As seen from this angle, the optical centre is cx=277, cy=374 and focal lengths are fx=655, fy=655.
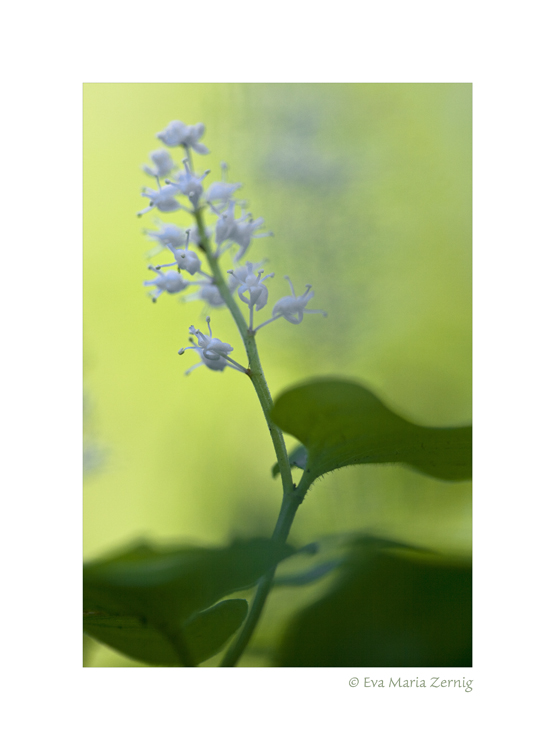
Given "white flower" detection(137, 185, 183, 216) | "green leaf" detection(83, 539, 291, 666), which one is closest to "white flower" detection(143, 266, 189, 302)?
"white flower" detection(137, 185, 183, 216)

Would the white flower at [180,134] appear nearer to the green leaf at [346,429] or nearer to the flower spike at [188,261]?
the flower spike at [188,261]

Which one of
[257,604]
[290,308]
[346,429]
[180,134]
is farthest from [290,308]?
[257,604]

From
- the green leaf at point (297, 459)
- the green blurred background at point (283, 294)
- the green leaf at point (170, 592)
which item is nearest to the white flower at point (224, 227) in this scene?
the green blurred background at point (283, 294)

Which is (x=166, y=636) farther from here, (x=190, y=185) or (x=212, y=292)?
(x=190, y=185)

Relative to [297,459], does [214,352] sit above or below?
above
